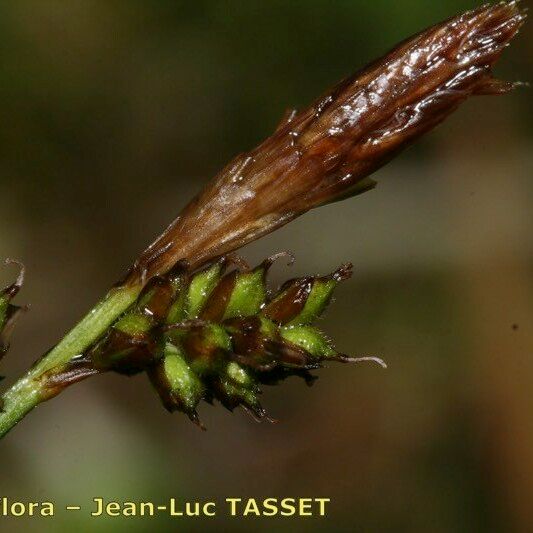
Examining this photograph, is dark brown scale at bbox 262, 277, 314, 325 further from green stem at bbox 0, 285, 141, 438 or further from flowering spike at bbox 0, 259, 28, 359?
flowering spike at bbox 0, 259, 28, 359

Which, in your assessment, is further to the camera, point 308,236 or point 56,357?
point 308,236

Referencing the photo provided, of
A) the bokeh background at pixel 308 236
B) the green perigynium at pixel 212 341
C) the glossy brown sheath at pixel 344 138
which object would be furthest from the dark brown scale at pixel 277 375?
the bokeh background at pixel 308 236

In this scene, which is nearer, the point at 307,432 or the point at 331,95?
the point at 331,95

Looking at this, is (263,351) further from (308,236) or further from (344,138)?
(308,236)

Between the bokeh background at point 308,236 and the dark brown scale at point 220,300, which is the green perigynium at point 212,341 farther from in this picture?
the bokeh background at point 308,236

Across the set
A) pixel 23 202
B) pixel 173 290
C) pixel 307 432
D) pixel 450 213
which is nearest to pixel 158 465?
pixel 307 432

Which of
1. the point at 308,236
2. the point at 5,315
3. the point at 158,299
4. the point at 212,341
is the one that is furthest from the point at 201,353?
the point at 308,236

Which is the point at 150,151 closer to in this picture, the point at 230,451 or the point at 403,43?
the point at 230,451
